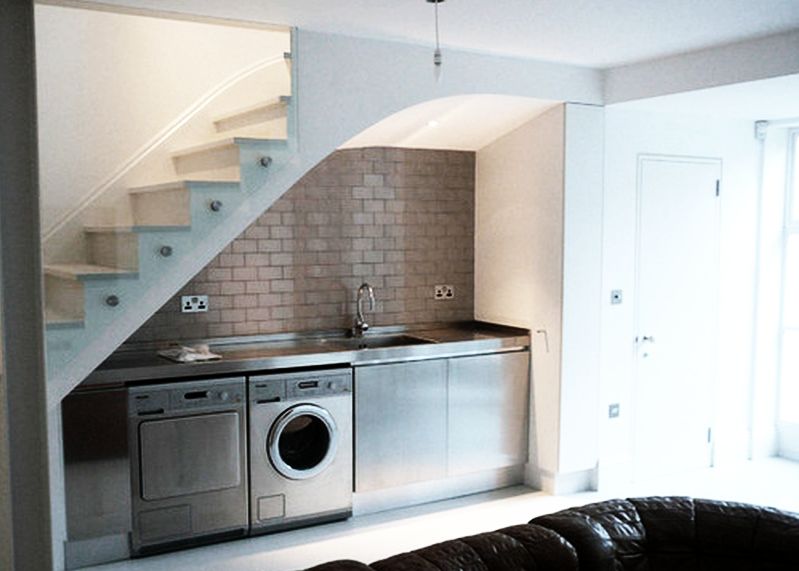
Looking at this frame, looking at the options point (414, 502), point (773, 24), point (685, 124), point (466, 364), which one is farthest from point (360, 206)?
point (773, 24)

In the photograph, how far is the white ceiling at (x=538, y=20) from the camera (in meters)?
3.54

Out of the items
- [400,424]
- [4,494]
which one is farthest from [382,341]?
[4,494]

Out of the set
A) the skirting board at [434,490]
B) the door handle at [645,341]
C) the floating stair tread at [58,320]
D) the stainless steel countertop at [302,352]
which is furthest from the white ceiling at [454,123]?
the skirting board at [434,490]

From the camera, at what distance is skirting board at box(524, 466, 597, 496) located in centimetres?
519

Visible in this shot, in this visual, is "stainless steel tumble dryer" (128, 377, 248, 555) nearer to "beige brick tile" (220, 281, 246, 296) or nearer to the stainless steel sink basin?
"beige brick tile" (220, 281, 246, 296)

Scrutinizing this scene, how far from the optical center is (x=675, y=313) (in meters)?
Result: 5.59

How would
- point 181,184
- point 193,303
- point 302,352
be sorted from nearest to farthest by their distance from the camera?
point 181,184, point 302,352, point 193,303

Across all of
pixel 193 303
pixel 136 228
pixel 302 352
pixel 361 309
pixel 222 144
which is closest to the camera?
pixel 136 228

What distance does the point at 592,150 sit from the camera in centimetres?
512

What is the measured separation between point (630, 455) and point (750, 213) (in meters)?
2.00

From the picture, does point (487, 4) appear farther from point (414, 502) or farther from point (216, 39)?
point (414, 502)

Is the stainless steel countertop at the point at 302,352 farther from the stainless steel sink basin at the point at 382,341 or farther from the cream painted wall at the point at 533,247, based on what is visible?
the cream painted wall at the point at 533,247

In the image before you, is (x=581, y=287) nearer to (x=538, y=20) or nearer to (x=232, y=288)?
(x=538, y=20)

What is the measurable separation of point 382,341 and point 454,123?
1512 millimetres
